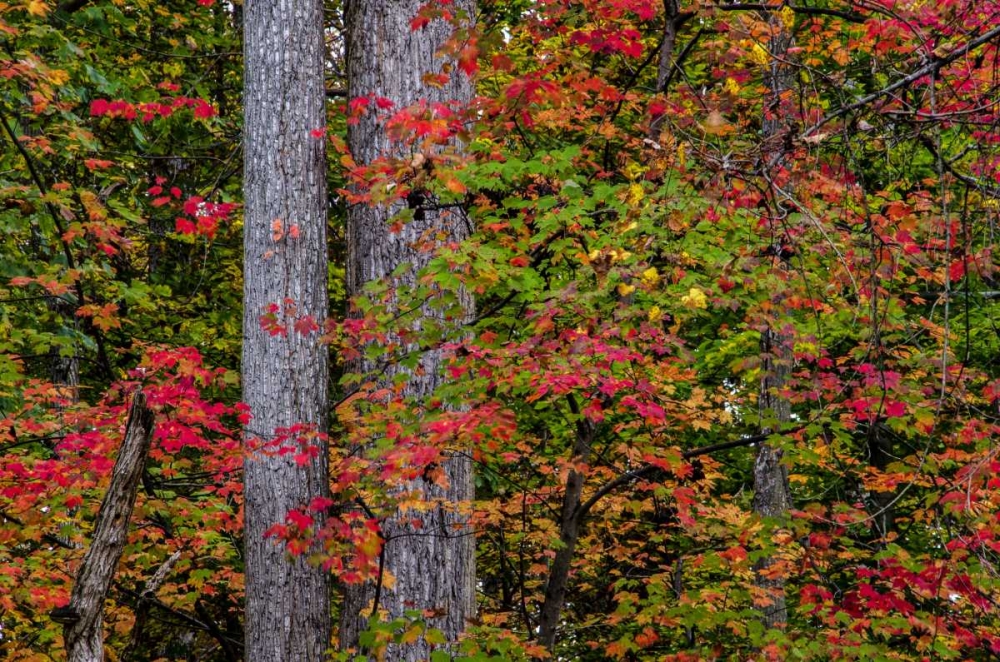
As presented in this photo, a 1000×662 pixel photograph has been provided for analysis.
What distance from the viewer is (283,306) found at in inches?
247

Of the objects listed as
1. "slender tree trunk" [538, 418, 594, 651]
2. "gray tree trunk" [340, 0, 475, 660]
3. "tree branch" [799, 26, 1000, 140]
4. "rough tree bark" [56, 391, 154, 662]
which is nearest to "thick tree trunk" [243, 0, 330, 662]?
"gray tree trunk" [340, 0, 475, 660]

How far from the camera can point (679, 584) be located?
40.1ft

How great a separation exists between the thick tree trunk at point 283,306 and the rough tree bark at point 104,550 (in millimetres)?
1268

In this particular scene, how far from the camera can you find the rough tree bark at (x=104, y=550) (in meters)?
4.57

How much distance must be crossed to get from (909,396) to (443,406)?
2.88 meters

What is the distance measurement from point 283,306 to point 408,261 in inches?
39.1

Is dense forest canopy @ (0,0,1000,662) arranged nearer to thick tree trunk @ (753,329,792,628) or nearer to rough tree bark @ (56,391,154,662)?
rough tree bark @ (56,391,154,662)

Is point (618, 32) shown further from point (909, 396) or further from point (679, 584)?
point (679, 584)

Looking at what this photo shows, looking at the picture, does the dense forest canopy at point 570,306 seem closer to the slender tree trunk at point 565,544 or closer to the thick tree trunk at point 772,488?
the slender tree trunk at point 565,544

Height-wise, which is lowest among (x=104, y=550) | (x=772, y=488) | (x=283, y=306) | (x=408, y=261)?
(x=772, y=488)

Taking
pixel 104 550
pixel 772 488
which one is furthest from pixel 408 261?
pixel 772 488

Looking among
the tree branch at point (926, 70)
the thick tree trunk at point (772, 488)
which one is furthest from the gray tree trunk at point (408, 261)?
the thick tree trunk at point (772, 488)

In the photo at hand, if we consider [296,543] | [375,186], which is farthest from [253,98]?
[296,543]

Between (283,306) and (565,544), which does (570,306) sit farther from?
(283,306)
